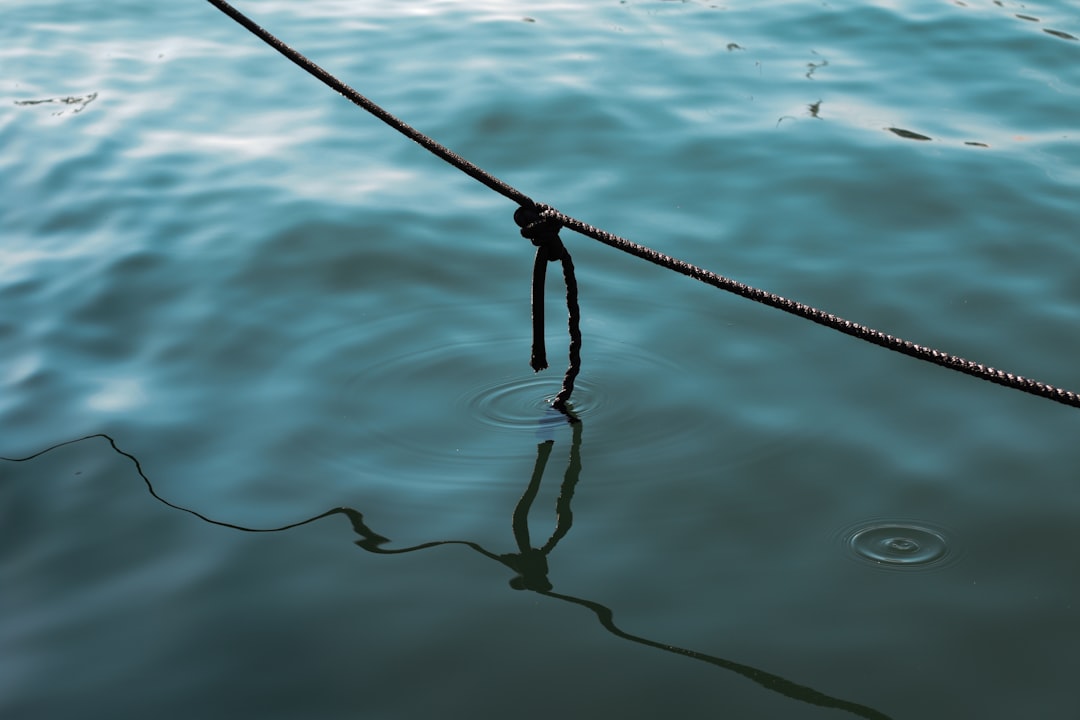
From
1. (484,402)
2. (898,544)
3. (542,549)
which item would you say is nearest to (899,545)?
(898,544)

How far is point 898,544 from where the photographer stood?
2.63m

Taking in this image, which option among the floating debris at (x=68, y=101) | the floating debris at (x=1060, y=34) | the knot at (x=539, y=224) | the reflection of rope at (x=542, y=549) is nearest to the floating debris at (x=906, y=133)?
the floating debris at (x=1060, y=34)

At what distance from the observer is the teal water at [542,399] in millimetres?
2346

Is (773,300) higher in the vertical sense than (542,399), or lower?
higher

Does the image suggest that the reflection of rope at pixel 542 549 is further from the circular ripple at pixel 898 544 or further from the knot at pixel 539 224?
the knot at pixel 539 224

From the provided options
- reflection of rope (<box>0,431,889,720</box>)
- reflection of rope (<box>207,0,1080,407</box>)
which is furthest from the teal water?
reflection of rope (<box>207,0,1080,407</box>)

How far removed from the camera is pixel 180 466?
9.84ft

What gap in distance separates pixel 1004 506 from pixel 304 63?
1.95 m

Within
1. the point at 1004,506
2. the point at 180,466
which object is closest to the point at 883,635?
the point at 1004,506

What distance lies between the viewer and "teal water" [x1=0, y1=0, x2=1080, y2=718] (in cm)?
235

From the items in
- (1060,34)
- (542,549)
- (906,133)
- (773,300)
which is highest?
(1060,34)

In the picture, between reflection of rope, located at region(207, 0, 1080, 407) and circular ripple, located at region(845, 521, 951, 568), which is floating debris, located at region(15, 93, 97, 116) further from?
circular ripple, located at region(845, 521, 951, 568)

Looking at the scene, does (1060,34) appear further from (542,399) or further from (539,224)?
(539,224)

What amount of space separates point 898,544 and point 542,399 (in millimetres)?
1047
